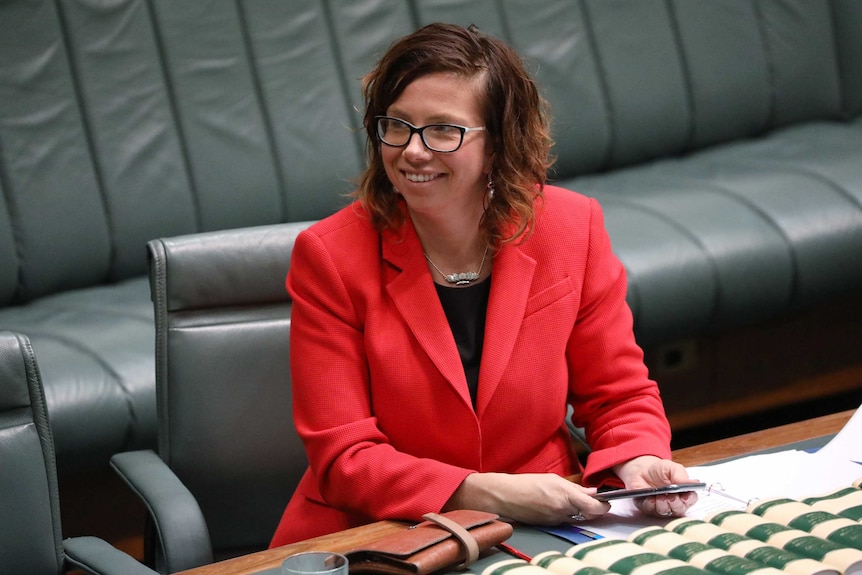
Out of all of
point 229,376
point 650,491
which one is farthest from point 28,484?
point 650,491

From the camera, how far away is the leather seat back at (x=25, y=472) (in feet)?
4.90

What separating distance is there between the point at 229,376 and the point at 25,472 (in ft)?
1.46

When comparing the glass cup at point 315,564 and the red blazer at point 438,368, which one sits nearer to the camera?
the glass cup at point 315,564

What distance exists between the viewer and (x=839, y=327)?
341 cm

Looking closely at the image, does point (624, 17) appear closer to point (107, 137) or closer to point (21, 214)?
point (107, 137)

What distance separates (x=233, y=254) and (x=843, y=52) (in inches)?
105

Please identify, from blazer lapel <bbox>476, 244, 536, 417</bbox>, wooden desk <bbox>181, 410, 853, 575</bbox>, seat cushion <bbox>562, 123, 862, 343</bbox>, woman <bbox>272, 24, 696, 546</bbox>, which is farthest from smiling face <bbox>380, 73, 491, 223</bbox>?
seat cushion <bbox>562, 123, 862, 343</bbox>

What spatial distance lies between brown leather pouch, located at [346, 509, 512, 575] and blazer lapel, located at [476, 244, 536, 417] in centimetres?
38

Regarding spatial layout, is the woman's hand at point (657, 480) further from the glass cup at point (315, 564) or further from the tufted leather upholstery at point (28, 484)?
the tufted leather upholstery at point (28, 484)

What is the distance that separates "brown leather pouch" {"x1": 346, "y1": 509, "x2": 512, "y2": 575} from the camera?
120 cm

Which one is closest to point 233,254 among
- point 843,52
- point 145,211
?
point 145,211

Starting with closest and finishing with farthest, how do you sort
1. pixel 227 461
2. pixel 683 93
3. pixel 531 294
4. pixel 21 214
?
1. pixel 531 294
2. pixel 227 461
3. pixel 21 214
4. pixel 683 93

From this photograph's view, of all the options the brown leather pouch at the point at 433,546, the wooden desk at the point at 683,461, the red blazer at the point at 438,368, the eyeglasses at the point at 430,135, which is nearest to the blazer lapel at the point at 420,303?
the red blazer at the point at 438,368

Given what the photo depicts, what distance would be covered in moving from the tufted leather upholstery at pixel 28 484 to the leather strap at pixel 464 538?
1.48 ft
